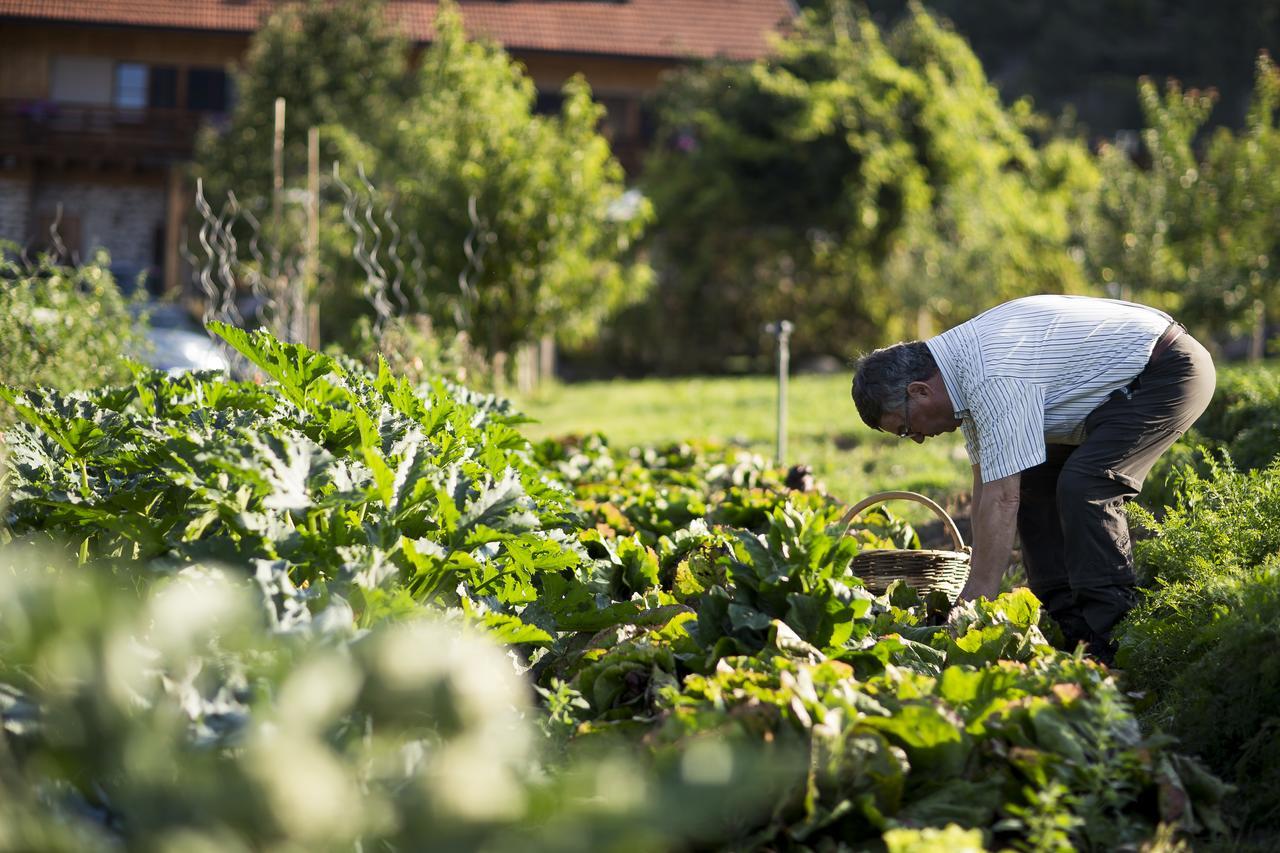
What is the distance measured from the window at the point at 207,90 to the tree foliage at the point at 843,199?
10.4 m

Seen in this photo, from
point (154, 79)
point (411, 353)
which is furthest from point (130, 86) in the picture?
point (411, 353)

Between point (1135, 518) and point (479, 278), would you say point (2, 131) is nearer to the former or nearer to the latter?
point (479, 278)

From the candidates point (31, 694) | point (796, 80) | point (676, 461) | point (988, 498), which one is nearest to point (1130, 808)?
point (988, 498)

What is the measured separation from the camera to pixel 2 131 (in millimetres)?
25062

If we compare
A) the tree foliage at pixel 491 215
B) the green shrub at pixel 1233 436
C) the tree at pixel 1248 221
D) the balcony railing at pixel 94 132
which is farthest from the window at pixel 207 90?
the green shrub at pixel 1233 436

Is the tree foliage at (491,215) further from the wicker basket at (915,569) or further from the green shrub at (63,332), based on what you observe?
the wicker basket at (915,569)

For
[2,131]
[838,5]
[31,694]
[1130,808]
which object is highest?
[838,5]

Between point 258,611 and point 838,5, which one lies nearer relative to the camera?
point 258,611

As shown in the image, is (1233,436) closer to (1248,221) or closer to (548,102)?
(1248,221)

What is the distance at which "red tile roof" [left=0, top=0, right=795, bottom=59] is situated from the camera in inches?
1003

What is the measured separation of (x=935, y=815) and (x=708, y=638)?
875 mm

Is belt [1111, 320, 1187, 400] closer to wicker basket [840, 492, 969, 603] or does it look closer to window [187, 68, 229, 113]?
wicker basket [840, 492, 969, 603]

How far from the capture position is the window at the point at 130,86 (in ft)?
87.0

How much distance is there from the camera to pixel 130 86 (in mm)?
26641
